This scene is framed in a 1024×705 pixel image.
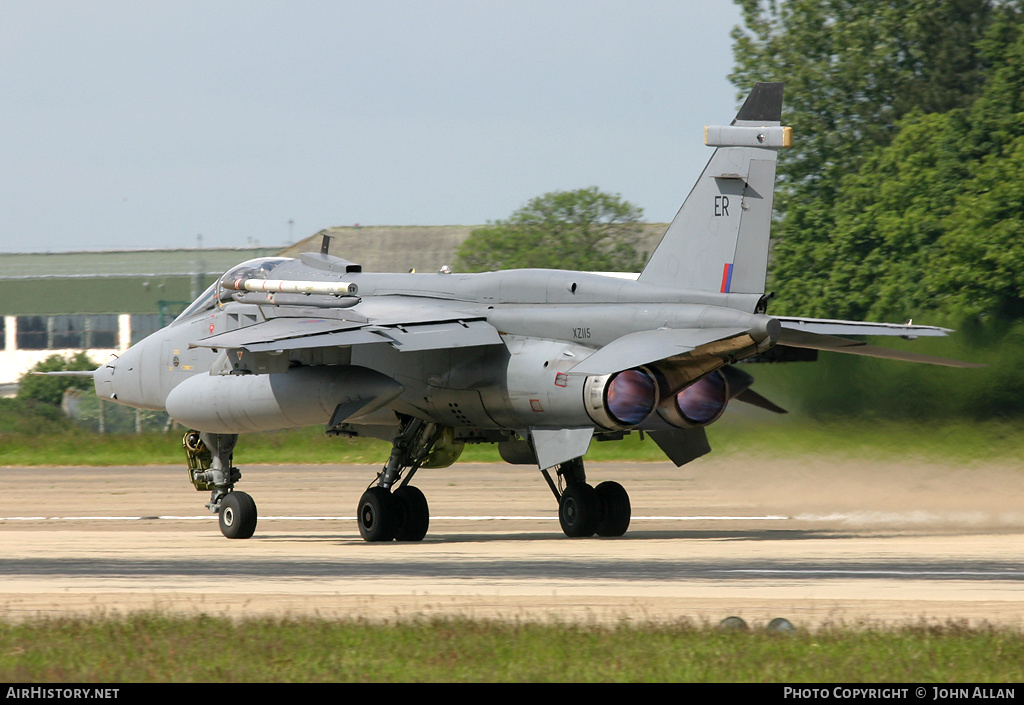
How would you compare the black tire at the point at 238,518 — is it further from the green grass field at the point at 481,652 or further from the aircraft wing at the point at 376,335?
the green grass field at the point at 481,652

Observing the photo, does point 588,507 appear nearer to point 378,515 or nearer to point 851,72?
point 378,515

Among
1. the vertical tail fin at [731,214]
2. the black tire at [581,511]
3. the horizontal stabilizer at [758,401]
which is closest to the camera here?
the vertical tail fin at [731,214]

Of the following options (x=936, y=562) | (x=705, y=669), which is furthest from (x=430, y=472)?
(x=705, y=669)

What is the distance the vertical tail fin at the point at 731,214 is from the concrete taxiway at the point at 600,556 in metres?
3.38

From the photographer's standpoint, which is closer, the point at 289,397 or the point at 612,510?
the point at 612,510

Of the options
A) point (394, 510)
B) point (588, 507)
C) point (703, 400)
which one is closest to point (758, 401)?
point (703, 400)

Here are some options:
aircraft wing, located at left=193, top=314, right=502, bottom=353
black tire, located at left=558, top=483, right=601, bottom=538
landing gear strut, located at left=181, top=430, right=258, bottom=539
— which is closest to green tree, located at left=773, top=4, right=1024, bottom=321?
black tire, located at left=558, top=483, right=601, bottom=538

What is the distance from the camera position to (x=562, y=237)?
74375 millimetres

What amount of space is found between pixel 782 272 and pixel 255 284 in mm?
38427

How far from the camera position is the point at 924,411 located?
2245 cm

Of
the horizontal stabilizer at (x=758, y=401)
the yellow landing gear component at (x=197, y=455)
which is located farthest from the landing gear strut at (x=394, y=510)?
the horizontal stabilizer at (x=758, y=401)

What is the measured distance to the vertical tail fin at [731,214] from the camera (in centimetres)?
1828

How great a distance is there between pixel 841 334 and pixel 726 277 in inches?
67.6
